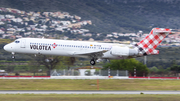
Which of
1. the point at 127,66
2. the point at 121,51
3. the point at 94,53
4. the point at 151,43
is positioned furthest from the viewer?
the point at 127,66

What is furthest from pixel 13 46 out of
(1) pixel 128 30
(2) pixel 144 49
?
(1) pixel 128 30

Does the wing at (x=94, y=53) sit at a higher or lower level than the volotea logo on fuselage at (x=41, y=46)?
lower

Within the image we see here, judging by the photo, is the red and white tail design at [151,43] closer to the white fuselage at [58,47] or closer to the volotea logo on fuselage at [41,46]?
the white fuselage at [58,47]

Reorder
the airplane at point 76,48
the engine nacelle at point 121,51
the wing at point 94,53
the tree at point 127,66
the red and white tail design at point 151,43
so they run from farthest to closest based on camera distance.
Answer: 1. the tree at point 127,66
2. the red and white tail design at point 151,43
3. the engine nacelle at point 121,51
4. the airplane at point 76,48
5. the wing at point 94,53

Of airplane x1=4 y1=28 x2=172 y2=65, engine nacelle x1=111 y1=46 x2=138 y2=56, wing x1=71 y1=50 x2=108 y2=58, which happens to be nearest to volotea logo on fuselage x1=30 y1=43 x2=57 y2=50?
airplane x1=4 y1=28 x2=172 y2=65

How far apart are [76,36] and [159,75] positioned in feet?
407

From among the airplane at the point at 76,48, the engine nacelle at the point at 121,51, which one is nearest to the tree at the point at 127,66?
the airplane at the point at 76,48

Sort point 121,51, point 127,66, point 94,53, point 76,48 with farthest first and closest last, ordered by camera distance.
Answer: point 127,66
point 121,51
point 76,48
point 94,53

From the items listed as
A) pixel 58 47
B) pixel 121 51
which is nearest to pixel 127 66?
pixel 121 51

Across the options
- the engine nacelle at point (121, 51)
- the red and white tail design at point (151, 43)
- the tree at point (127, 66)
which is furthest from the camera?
the tree at point (127, 66)

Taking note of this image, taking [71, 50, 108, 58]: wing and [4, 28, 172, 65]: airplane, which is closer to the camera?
[71, 50, 108, 58]: wing

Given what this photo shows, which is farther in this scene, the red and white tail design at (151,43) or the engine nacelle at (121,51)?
the red and white tail design at (151,43)

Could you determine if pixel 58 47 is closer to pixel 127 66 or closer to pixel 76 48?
pixel 76 48

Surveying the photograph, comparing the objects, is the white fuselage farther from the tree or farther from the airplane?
the tree
